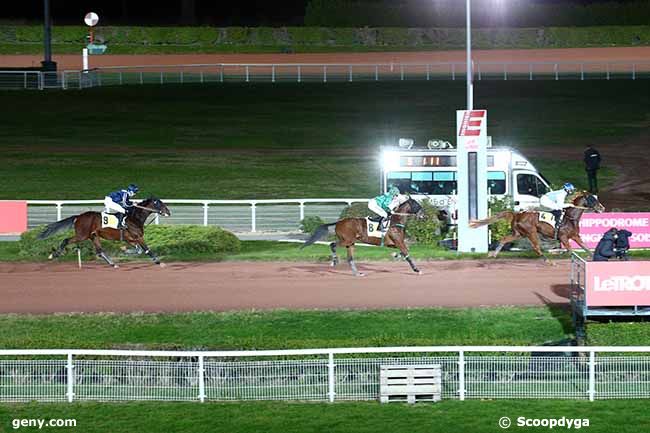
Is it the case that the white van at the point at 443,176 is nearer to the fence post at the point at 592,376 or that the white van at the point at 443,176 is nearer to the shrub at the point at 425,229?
the shrub at the point at 425,229

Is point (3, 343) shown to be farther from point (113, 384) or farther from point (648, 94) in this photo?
point (648, 94)

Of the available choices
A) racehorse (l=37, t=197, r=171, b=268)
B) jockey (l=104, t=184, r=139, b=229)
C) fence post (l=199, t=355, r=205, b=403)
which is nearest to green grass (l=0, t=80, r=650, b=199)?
racehorse (l=37, t=197, r=171, b=268)

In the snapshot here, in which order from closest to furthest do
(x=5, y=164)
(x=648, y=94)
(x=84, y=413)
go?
1. (x=84, y=413)
2. (x=5, y=164)
3. (x=648, y=94)

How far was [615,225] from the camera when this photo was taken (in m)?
24.7

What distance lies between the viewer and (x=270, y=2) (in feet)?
254

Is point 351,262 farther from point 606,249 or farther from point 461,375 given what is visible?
point 461,375

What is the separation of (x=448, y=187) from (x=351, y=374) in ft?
40.7

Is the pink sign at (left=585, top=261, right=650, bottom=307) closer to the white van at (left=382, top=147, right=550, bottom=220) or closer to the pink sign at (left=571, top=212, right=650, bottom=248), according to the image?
the pink sign at (left=571, top=212, right=650, bottom=248)

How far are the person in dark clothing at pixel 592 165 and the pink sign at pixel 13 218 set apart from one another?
13.3 meters

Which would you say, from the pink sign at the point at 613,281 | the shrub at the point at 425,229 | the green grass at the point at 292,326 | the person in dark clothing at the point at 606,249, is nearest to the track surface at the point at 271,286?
the green grass at the point at 292,326

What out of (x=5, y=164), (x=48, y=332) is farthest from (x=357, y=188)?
(x=48, y=332)

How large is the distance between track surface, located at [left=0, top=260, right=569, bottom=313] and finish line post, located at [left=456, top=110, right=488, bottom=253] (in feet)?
2.77

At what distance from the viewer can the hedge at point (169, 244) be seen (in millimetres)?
26109

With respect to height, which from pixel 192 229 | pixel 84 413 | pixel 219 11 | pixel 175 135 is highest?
Answer: pixel 219 11
